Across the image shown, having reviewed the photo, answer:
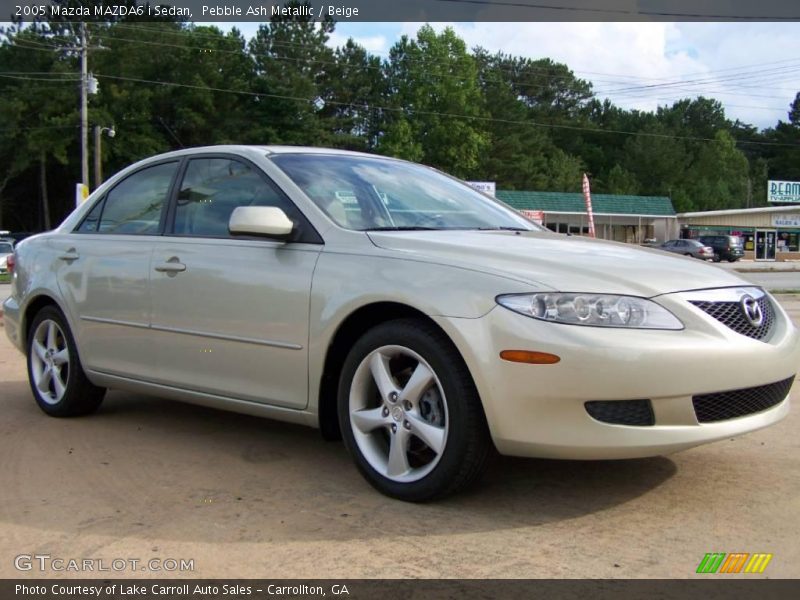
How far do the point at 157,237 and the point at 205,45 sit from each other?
5667 centimetres

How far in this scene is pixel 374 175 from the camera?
4.38 m

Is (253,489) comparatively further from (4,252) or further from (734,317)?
(4,252)

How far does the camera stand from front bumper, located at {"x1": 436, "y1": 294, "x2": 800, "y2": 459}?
2.98 metres

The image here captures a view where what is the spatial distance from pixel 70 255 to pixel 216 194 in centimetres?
123

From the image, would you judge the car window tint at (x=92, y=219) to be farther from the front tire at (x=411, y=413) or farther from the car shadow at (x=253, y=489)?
the front tire at (x=411, y=413)

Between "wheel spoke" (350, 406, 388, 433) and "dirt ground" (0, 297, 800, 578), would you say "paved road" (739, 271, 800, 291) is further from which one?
"wheel spoke" (350, 406, 388, 433)

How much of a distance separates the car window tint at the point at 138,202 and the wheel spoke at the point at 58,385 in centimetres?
95

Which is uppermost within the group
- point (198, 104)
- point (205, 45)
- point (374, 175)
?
point (205, 45)

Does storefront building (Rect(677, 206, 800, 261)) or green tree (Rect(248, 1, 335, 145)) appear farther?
storefront building (Rect(677, 206, 800, 261))

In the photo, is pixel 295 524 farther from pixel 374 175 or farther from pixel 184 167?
pixel 184 167

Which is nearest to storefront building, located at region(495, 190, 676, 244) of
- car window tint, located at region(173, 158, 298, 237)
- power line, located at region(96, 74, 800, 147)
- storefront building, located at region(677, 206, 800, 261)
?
storefront building, located at region(677, 206, 800, 261)

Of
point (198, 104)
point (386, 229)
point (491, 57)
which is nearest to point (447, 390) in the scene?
point (386, 229)

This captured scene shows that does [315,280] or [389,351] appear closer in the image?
[389,351]

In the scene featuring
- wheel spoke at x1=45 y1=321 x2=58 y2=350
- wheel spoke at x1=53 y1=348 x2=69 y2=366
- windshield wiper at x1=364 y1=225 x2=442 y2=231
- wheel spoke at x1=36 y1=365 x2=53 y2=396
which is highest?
windshield wiper at x1=364 y1=225 x2=442 y2=231
